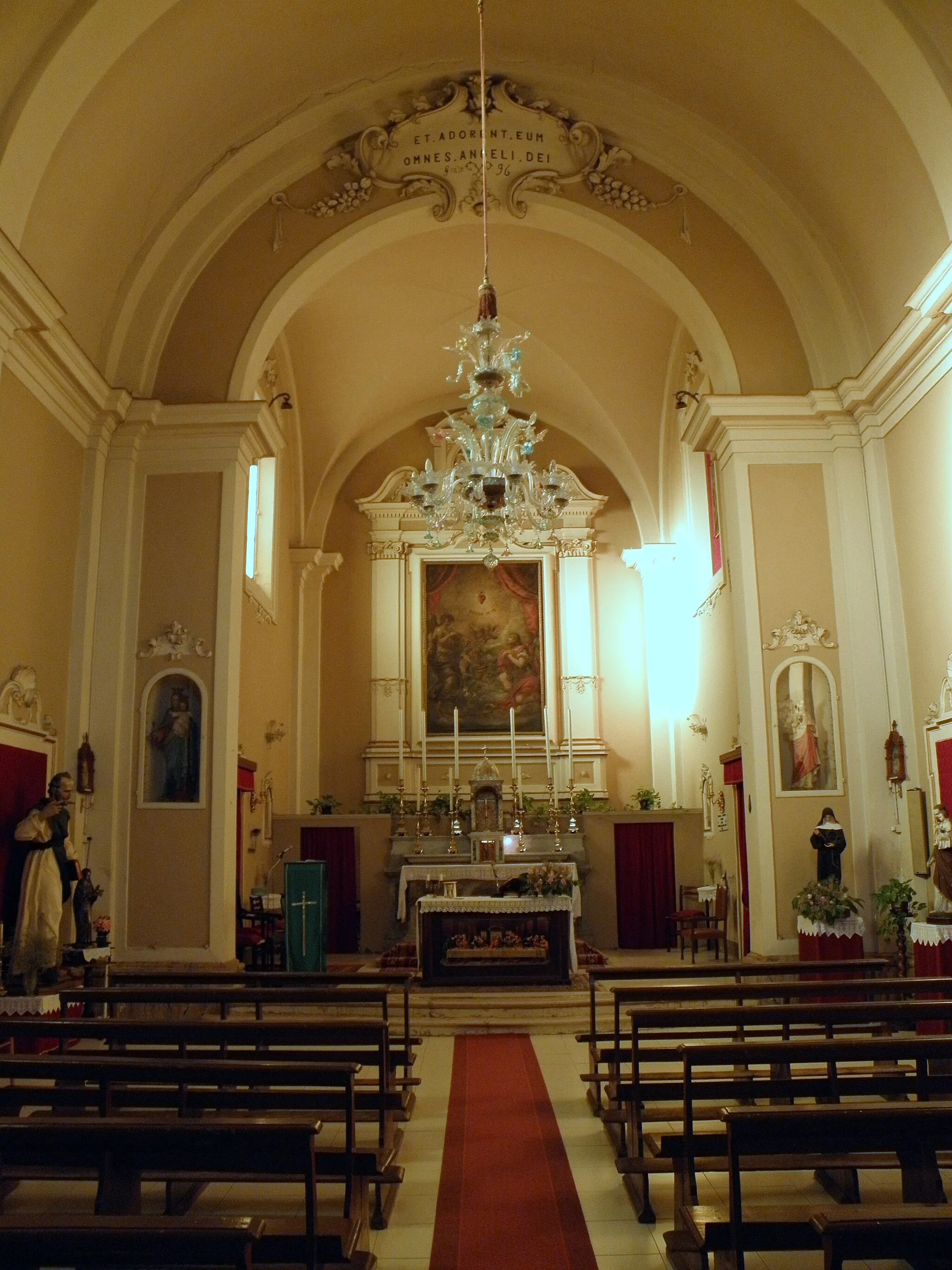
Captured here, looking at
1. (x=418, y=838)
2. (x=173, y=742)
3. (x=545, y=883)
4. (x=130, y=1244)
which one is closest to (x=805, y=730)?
(x=545, y=883)

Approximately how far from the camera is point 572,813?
14.5 m

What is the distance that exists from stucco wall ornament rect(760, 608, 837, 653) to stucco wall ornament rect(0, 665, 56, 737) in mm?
6556

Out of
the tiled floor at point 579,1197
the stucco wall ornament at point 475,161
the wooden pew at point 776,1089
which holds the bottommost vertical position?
the tiled floor at point 579,1197

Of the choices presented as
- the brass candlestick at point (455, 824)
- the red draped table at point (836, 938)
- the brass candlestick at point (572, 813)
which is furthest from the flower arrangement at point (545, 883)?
the brass candlestick at point (572, 813)

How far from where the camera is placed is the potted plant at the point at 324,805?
15.2m

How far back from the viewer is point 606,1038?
642 centimetres

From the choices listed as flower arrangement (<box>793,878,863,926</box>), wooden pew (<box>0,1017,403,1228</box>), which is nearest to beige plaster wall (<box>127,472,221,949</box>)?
wooden pew (<box>0,1017,403,1228</box>)

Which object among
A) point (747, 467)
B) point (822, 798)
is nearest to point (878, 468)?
point (747, 467)

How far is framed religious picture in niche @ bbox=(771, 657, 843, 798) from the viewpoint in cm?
1023

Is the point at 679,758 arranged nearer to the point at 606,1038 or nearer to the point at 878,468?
the point at 878,468

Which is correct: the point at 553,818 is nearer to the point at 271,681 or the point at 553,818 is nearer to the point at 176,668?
the point at 271,681

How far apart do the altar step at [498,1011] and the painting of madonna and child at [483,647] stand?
6.73 m

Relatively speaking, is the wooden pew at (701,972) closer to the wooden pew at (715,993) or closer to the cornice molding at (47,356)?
the wooden pew at (715,993)

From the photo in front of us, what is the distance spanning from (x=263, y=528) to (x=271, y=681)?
2037 millimetres
